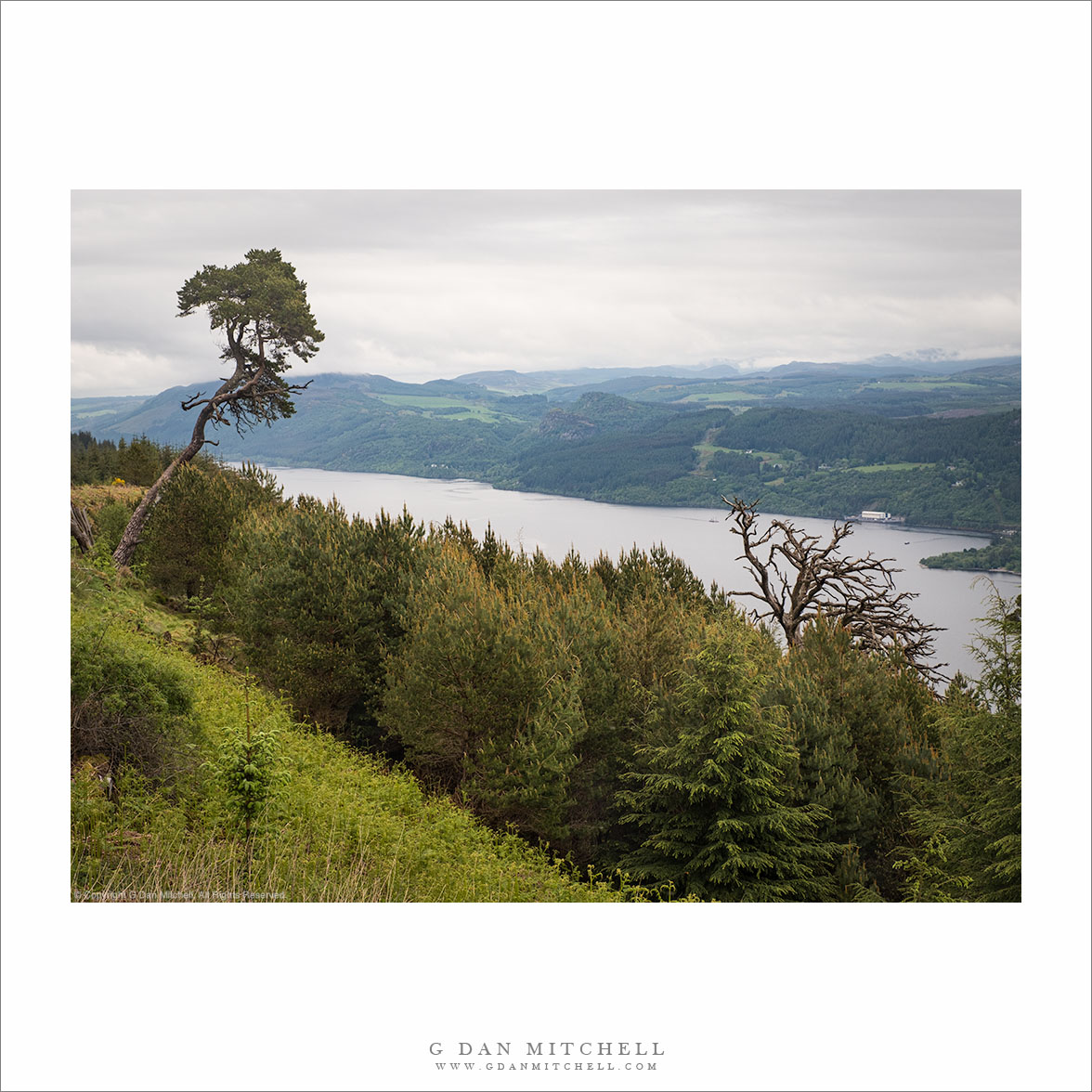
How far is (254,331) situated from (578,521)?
5152 mm

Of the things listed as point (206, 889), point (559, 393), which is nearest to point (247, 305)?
point (559, 393)

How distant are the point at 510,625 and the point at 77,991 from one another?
5.85 m

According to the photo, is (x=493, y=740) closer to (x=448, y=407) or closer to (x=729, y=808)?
(x=729, y=808)

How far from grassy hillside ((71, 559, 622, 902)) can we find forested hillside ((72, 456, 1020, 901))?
0.9 inches

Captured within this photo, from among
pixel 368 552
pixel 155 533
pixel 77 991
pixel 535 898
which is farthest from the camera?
pixel 155 533

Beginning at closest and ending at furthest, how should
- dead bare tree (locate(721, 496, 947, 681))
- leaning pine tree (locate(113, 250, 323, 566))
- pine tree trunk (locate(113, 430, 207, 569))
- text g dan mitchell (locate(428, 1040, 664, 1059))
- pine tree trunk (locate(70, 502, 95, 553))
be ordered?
1. text g dan mitchell (locate(428, 1040, 664, 1059))
2. leaning pine tree (locate(113, 250, 323, 566))
3. pine tree trunk (locate(70, 502, 95, 553))
4. dead bare tree (locate(721, 496, 947, 681))
5. pine tree trunk (locate(113, 430, 207, 569))

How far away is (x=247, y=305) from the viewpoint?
10.5m

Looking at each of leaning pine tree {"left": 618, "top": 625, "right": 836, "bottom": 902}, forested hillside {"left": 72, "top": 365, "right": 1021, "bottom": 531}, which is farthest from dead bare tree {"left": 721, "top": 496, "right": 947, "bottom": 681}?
leaning pine tree {"left": 618, "top": 625, "right": 836, "bottom": 902}

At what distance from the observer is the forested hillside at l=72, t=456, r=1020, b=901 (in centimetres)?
658

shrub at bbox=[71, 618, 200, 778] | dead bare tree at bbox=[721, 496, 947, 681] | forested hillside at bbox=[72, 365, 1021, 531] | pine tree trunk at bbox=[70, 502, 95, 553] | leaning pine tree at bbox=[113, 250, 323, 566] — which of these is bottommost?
shrub at bbox=[71, 618, 200, 778]

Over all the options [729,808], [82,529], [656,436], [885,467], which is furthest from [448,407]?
[729,808]

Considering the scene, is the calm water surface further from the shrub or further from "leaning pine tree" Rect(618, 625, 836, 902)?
the shrub

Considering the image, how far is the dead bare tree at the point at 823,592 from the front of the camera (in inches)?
626

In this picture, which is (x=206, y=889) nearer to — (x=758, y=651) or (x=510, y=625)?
(x=510, y=625)
